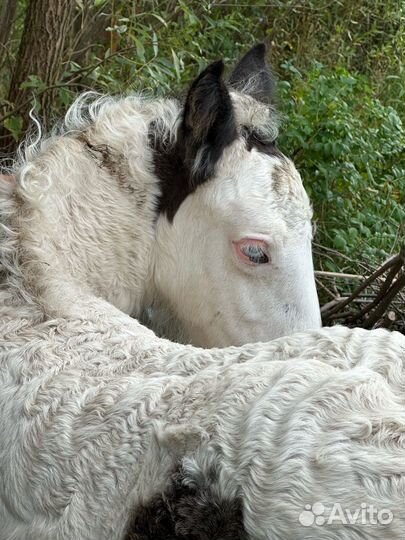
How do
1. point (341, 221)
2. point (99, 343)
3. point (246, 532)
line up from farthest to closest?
1. point (341, 221)
2. point (99, 343)
3. point (246, 532)

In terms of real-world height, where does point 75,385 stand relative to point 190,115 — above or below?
below

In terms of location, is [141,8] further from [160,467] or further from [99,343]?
[160,467]

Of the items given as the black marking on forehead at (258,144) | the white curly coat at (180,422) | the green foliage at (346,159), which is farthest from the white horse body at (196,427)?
the green foliage at (346,159)

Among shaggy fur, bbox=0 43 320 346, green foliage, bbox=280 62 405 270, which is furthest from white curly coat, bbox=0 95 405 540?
green foliage, bbox=280 62 405 270

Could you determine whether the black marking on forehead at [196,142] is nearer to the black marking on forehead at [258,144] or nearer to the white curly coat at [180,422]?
the black marking on forehead at [258,144]

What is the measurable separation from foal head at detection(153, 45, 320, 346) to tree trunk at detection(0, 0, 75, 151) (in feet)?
4.51

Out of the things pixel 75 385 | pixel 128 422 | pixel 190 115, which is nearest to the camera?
pixel 128 422

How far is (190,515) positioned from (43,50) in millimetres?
3428

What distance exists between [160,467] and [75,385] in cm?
50

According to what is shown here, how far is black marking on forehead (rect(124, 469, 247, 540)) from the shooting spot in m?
2.37

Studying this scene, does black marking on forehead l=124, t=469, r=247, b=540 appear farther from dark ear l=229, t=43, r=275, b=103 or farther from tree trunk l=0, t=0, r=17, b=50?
tree trunk l=0, t=0, r=17, b=50

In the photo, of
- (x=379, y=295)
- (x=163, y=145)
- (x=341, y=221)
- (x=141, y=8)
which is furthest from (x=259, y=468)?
(x=141, y=8)

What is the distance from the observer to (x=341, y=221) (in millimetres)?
5914

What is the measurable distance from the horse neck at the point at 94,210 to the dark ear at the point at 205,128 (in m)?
0.18
